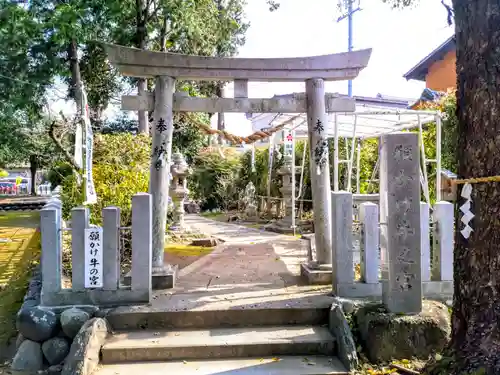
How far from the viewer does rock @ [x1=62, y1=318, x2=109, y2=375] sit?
3.75m

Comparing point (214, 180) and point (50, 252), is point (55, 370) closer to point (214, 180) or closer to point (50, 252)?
point (50, 252)

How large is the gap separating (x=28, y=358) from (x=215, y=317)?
1.94 metres

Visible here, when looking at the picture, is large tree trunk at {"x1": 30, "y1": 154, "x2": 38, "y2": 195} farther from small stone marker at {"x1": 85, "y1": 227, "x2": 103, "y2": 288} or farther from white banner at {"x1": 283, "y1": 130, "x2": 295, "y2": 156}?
small stone marker at {"x1": 85, "y1": 227, "x2": 103, "y2": 288}

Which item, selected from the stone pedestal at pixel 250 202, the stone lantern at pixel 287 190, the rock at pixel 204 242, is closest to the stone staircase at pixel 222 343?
the rock at pixel 204 242

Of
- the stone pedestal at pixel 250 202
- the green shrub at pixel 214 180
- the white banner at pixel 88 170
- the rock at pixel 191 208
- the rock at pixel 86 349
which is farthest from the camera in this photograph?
the rock at pixel 191 208

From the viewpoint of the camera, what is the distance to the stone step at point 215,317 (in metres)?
4.51

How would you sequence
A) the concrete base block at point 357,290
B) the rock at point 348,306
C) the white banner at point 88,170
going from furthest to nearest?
the white banner at point 88,170
the concrete base block at point 357,290
the rock at point 348,306

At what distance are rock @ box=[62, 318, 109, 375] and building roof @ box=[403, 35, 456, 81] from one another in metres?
16.1

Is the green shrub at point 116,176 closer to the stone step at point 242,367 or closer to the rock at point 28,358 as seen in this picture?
the rock at point 28,358

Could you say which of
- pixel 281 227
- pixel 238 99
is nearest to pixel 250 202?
pixel 281 227

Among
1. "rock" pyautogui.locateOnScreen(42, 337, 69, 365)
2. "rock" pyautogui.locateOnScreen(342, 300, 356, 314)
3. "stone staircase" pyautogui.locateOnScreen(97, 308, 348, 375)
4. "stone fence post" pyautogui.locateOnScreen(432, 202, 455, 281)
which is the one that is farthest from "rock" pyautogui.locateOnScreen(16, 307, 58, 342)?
"stone fence post" pyautogui.locateOnScreen(432, 202, 455, 281)

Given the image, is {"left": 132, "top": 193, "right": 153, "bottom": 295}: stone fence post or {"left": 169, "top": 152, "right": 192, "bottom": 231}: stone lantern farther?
{"left": 169, "top": 152, "right": 192, "bottom": 231}: stone lantern

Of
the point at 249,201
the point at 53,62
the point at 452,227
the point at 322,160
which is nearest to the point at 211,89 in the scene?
the point at 249,201

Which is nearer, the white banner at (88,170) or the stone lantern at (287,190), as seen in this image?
the white banner at (88,170)
